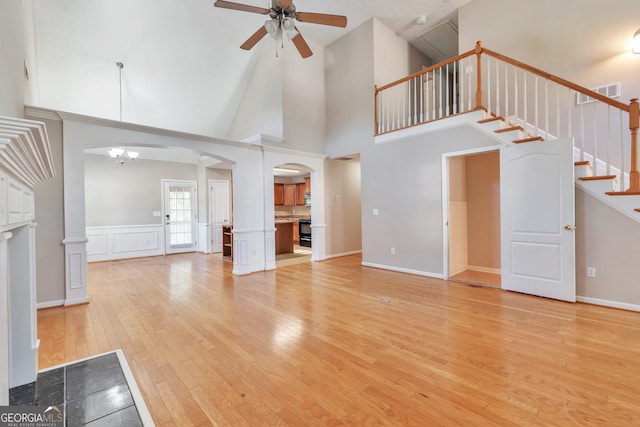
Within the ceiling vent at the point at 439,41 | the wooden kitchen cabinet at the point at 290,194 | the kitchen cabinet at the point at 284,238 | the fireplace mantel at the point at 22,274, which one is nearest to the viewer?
the fireplace mantel at the point at 22,274

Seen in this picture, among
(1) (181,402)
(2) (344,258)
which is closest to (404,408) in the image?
(1) (181,402)

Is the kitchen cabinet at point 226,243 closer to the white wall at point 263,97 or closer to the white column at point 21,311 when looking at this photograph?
the white wall at point 263,97

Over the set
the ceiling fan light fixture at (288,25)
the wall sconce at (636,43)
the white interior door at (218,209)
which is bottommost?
the white interior door at (218,209)

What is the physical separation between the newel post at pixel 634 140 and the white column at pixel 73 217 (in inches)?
262


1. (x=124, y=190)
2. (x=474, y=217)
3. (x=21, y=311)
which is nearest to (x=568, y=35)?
(x=474, y=217)

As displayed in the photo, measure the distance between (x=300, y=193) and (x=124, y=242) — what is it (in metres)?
5.46

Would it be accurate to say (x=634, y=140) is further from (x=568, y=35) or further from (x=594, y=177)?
(x=568, y=35)

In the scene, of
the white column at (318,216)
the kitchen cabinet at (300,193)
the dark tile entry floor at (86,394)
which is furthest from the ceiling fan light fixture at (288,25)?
the kitchen cabinet at (300,193)

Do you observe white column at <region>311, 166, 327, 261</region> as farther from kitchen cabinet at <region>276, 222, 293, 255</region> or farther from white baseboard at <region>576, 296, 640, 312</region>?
white baseboard at <region>576, 296, 640, 312</region>

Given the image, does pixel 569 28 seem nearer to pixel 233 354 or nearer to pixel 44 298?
pixel 233 354

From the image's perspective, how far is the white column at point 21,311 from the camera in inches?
72.7

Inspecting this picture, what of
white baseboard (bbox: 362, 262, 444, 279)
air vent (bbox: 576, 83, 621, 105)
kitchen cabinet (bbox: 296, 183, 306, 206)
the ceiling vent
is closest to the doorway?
white baseboard (bbox: 362, 262, 444, 279)

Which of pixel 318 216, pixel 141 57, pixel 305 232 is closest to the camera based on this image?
pixel 141 57

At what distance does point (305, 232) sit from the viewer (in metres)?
8.97
